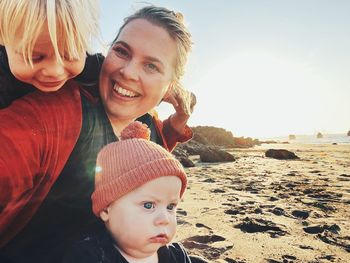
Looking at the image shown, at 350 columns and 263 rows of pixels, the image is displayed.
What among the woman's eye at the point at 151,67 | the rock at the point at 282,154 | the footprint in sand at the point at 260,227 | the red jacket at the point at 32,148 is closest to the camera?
the red jacket at the point at 32,148

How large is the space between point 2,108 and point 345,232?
3188 millimetres

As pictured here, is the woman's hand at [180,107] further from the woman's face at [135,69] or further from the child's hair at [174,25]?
the woman's face at [135,69]

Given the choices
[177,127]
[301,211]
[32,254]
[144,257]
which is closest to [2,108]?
[32,254]

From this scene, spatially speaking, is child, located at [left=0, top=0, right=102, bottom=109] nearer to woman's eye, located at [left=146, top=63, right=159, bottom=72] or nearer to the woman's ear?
woman's eye, located at [left=146, top=63, right=159, bottom=72]

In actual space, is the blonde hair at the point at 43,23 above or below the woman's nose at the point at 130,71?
above

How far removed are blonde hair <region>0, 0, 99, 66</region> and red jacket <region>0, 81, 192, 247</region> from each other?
225 millimetres

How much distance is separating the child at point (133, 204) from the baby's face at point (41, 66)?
0.48 m

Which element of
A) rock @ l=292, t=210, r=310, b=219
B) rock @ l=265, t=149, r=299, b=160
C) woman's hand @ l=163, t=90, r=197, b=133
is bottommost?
rock @ l=292, t=210, r=310, b=219

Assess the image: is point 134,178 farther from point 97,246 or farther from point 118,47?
point 118,47

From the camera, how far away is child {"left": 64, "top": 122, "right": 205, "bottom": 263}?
5.51ft

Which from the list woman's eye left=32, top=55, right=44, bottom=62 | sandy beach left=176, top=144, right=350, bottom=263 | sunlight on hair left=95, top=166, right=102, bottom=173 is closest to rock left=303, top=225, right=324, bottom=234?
sandy beach left=176, top=144, right=350, bottom=263

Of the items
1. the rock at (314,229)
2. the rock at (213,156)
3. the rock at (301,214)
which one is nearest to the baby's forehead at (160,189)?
the rock at (314,229)

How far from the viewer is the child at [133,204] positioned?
168 centimetres

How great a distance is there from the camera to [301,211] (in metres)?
4.12
